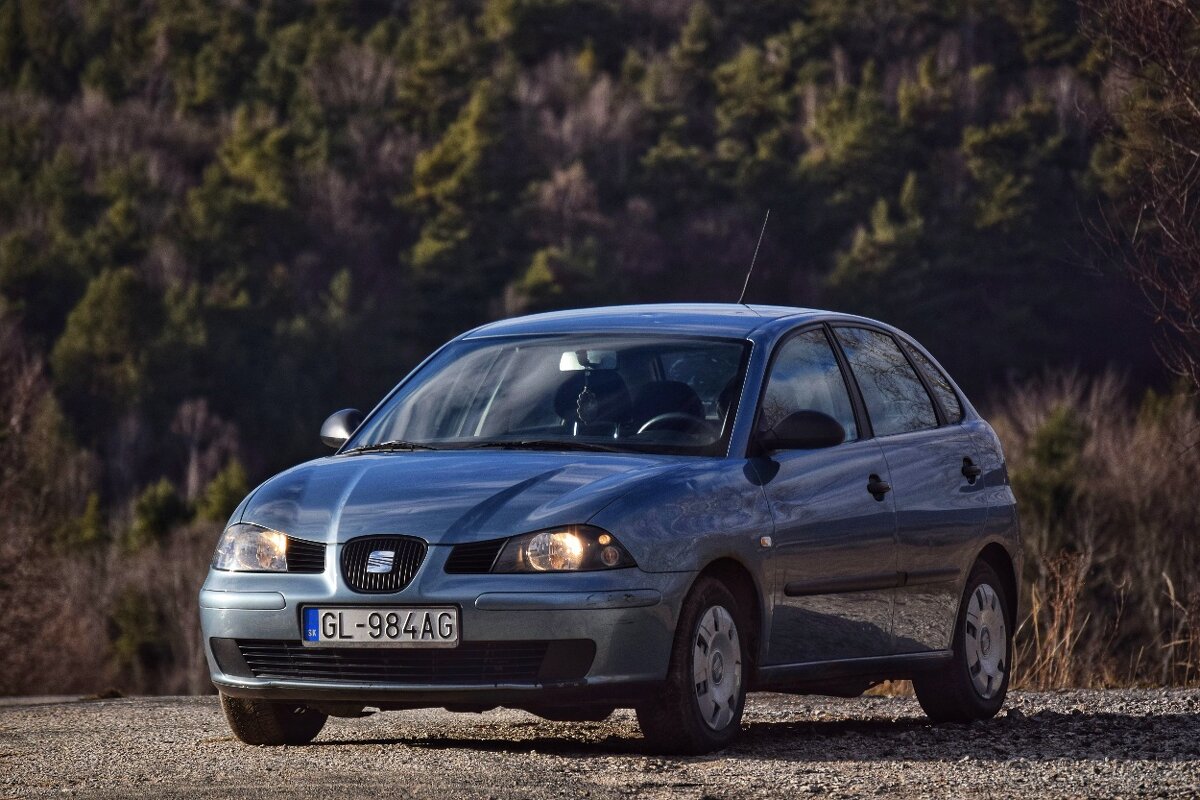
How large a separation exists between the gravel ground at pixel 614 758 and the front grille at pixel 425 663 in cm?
29

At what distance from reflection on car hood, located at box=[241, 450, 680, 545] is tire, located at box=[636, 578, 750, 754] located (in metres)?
0.48

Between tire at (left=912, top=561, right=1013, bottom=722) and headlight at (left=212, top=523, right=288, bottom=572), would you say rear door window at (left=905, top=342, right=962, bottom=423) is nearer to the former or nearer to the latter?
tire at (left=912, top=561, right=1013, bottom=722)

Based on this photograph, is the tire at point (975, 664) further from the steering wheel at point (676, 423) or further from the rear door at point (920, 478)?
the steering wheel at point (676, 423)

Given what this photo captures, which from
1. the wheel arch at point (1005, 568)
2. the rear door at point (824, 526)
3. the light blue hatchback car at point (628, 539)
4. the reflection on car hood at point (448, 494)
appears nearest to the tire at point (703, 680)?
the light blue hatchback car at point (628, 539)

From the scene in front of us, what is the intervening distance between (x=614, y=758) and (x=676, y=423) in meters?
1.30

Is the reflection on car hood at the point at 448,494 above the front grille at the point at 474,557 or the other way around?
above

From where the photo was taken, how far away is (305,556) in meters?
7.19

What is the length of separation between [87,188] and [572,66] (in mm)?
27695

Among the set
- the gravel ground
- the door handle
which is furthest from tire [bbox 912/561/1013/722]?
the door handle

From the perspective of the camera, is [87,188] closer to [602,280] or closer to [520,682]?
[602,280]

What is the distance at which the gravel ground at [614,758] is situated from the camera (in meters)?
6.60

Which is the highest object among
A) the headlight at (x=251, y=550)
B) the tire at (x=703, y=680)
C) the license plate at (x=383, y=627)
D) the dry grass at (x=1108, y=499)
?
the headlight at (x=251, y=550)

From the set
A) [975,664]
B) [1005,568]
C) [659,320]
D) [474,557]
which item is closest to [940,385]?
[1005,568]

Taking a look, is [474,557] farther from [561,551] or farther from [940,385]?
[940,385]
